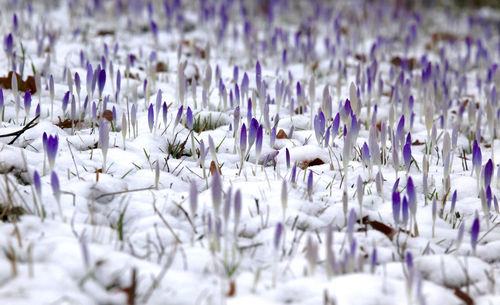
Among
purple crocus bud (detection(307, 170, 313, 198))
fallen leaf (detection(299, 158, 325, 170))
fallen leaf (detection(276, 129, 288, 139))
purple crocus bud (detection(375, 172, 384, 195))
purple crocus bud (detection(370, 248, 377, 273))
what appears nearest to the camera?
purple crocus bud (detection(370, 248, 377, 273))

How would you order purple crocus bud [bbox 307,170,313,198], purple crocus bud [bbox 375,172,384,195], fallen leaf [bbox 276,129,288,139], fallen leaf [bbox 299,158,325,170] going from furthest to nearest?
fallen leaf [bbox 276,129,288,139] < fallen leaf [bbox 299,158,325,170] < purple crocus bud [bbox 375,172,384,195] < purple crocus bud [bbox 307,170,313,198]

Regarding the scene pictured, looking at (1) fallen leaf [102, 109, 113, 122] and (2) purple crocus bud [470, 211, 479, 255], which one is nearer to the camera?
(2) purple crocus bud [470, 211, 479, 255]

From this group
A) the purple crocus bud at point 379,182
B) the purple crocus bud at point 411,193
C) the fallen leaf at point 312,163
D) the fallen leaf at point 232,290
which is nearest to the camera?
the fallen leaf at point 232,290

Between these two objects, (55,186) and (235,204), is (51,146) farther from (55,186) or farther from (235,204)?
(235,204)

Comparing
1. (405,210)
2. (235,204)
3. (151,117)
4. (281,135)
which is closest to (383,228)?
(405,210)

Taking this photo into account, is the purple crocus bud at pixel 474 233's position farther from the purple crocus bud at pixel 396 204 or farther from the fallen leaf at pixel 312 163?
the fallen leaf at pixel 312 163

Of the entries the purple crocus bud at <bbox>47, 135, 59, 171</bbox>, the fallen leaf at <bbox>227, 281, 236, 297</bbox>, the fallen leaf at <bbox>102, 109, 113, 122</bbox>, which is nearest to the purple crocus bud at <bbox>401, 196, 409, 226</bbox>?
the fallen leaf at <bbox>227, 281, 236, 297</bbox>

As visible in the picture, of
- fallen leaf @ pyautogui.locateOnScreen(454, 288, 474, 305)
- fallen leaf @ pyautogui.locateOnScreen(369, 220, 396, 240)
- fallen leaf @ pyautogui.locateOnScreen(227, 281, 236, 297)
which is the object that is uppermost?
fallen leaf @ pyautogui.locateOnScreen(369, 220, 396, 240)

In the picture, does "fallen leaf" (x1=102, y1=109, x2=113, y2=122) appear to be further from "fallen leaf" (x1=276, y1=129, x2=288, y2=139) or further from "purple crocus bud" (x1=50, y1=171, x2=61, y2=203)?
"purple crocus bud" (x1=50, y1=171, x2=61, y2=203)

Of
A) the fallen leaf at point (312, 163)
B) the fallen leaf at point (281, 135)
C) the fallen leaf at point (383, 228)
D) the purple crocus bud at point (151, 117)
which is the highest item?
the purple crocus bud at point (151, 117)

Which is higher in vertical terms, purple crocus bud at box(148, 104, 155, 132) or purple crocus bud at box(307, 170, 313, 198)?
purple crocus bud at box(148, 104, 155, 132)

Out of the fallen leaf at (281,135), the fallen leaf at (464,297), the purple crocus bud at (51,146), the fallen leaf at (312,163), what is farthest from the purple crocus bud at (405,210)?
the purple crocus bud at (51,146)
